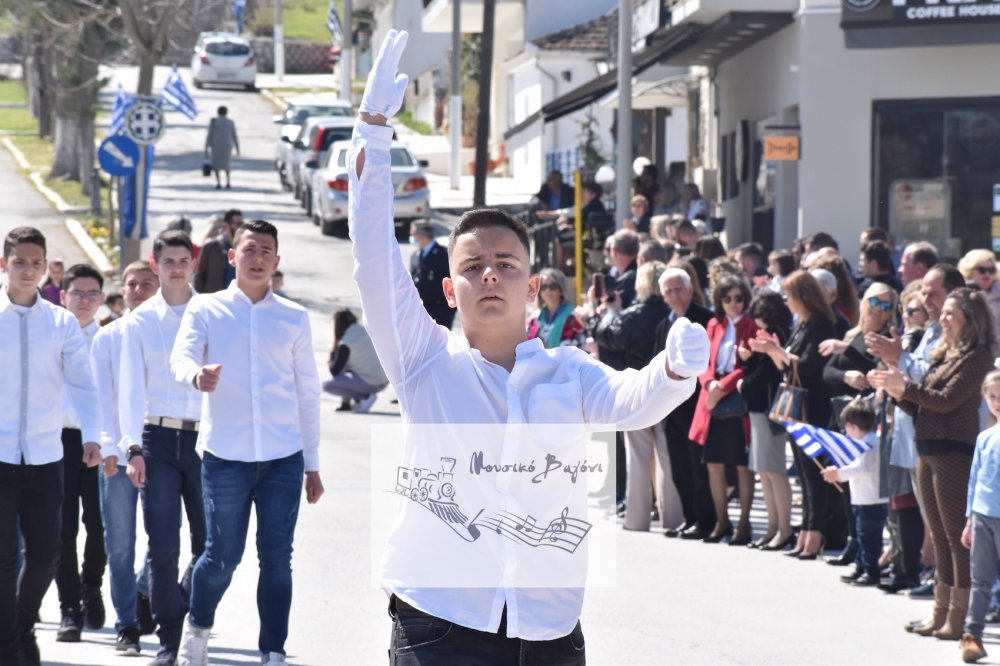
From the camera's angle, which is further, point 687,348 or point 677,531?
point 677,531

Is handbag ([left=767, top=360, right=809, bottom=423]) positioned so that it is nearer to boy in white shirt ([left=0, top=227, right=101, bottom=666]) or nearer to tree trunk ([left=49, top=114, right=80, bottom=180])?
boy in white shirt ([left=0, top=227, right=101, bottom=666])

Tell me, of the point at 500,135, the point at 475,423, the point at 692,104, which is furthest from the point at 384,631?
the point at 500,135

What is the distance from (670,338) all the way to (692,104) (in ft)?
87.9

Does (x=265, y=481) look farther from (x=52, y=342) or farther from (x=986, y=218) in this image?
(x=986, y=218)

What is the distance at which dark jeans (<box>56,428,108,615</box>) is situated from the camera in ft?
28.5

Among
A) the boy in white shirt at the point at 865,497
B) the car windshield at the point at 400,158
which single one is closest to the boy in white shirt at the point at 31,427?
the boy in white shirt at the point at 865,497

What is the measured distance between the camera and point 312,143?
3331 centimetres

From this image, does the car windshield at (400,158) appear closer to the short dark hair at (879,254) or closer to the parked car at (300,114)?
the parked car at (300,114)

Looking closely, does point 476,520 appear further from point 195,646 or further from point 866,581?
point 866,581

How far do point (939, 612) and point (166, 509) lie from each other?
4.11m

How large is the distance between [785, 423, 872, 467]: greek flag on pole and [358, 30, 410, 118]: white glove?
260 inches

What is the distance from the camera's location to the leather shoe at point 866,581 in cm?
1015

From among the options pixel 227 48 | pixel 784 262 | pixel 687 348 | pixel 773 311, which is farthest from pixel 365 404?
pixel 227 48

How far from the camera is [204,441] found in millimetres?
7500
